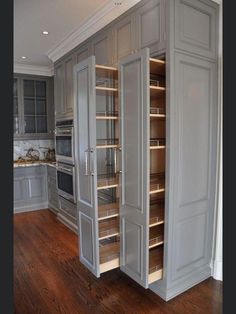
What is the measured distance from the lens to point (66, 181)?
3859 millimetres

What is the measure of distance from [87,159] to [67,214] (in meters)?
2.04

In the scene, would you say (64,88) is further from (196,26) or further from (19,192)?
(196,26)

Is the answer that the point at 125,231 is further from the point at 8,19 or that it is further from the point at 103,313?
the point at 8,19

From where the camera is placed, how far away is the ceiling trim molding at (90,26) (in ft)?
8.12

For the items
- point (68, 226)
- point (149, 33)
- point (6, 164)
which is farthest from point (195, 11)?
point (68, 226)

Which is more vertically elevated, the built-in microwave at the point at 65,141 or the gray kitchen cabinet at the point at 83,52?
the gray kitchen cabinet at the point at 83,52

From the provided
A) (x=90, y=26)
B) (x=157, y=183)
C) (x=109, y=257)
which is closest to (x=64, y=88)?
(x=90, y=26)

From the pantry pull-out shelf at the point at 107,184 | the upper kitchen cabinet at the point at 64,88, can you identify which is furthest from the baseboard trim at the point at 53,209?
the pantry pull-out shelf at the point at 107,184

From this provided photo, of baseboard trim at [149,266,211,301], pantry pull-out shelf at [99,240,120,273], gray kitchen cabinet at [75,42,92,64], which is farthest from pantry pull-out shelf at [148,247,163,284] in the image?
gray kitchen cabinet at [75,42,92,64]

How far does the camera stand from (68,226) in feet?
13.0

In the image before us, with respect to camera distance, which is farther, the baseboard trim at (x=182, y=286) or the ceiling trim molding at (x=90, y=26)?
the ceiling trim molding at (x=90, y=26)

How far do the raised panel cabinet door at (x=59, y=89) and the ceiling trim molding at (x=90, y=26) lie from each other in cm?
18

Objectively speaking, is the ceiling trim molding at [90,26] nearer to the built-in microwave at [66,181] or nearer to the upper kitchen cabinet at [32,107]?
the upper kitchen cabinet at [32,107]

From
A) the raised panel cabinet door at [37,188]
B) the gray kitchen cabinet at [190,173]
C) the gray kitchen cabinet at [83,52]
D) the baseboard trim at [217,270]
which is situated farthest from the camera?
the raised panel cabinet door at [37,188]
